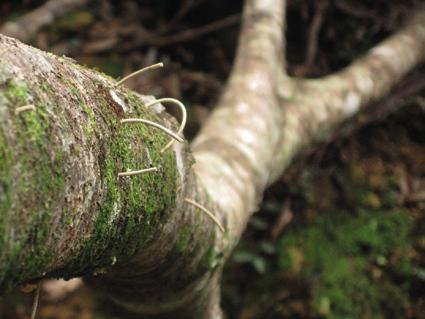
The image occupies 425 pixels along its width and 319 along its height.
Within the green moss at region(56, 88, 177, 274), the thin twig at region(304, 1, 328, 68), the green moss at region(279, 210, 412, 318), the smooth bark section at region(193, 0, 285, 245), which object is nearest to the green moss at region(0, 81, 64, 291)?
the green moss at region(56, 88, 177, 274)

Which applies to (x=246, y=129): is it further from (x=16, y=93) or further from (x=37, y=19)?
(x=37, y=19)

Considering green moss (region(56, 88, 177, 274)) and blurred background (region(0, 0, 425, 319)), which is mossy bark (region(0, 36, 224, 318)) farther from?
blurred background (region(0, 0, 425, 319))

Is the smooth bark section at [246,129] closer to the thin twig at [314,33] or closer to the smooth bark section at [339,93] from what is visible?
the smooth bark section at [339,93]

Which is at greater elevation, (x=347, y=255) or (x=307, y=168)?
(x=307, y=168)

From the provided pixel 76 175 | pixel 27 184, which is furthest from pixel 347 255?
pixel 27 184

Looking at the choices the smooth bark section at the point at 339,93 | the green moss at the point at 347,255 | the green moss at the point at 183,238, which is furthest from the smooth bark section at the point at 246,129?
the green moss at the point at 347,255

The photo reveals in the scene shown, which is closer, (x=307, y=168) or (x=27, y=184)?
(x=27, y=184)
